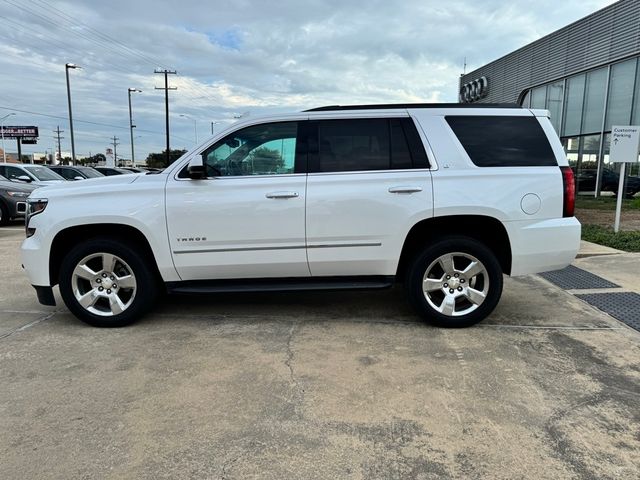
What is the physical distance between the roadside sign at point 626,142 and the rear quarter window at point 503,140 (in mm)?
6295

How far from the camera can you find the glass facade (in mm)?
17516

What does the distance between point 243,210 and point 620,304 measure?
4094 millimetres

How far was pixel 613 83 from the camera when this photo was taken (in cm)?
1838

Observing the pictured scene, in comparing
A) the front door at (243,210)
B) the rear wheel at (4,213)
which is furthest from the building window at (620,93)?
the rear wheel at (4,213)

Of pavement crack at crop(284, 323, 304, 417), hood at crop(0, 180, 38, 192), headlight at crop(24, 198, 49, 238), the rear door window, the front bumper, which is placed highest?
the rear door window

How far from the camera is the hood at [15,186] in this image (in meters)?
12.5

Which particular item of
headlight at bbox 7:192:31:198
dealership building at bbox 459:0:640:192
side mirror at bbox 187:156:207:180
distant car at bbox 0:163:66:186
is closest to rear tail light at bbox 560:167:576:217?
side mirror at bbox 187:156:207:180

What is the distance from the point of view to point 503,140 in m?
4.50

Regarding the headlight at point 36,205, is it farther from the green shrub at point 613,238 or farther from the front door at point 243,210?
the green shrub at point 613,238

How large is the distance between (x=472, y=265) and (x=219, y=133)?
261cm

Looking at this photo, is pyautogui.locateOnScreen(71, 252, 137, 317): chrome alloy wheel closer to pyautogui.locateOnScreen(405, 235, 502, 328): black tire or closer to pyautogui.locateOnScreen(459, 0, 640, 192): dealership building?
pyautogui.locateOnScreen(405, 235, 502, 328): black tire

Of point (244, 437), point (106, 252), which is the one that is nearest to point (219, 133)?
point (106, 252)

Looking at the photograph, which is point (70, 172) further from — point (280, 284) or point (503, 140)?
point (503, 140)

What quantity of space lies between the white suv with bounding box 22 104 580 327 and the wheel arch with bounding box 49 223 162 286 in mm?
13
